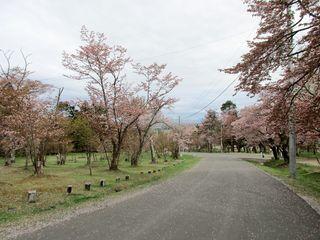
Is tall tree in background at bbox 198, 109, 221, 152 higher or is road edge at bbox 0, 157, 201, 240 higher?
tall tree in background at bbox 198, 109, 221, 152

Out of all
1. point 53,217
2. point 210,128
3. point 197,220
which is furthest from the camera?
point 210,128

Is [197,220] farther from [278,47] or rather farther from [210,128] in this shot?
[210,128]

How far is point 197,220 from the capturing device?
809 centimetres

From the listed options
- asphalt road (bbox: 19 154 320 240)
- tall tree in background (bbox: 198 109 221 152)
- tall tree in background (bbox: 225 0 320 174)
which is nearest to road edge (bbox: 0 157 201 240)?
asphalt road (bbox: 19 154 320 240)

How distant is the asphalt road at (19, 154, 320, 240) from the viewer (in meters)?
6.80

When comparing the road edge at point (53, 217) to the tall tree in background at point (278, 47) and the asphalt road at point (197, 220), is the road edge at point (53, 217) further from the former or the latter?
the tall tree in background at point (278, 47)

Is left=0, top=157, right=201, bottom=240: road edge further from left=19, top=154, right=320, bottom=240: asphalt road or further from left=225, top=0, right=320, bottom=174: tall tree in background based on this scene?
left=225, top=0, right=320, bottom=174: tall tree in background

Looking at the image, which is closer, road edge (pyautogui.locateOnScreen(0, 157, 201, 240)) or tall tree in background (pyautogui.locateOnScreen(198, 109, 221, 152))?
road edge (pyautogui.locateOnScreen(0, 157, 201, 240))

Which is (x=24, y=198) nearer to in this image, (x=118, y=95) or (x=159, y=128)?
(x=118, y=95)

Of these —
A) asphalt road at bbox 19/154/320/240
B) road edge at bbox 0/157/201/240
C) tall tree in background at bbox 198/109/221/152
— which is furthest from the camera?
tall tree in background at bbox 198/109/221/152

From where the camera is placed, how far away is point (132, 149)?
106 ft

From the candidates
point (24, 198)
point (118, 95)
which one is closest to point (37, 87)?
point (118, 95)

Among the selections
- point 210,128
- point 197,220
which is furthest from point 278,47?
point 210,128

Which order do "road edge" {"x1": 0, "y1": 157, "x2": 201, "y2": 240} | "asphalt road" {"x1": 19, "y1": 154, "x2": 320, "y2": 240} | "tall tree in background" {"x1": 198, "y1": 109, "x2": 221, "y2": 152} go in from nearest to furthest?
"asphalt road" {"x1": 19, "y1": 154, "x2": 320, "y2": 240}
"road edge" {"x1": 0, "y1": 157, "x2": 201, "y2": 240}
"tall tree in background" {"x1": 198, "y1": 109, "x2": 221, "y2": 152}
